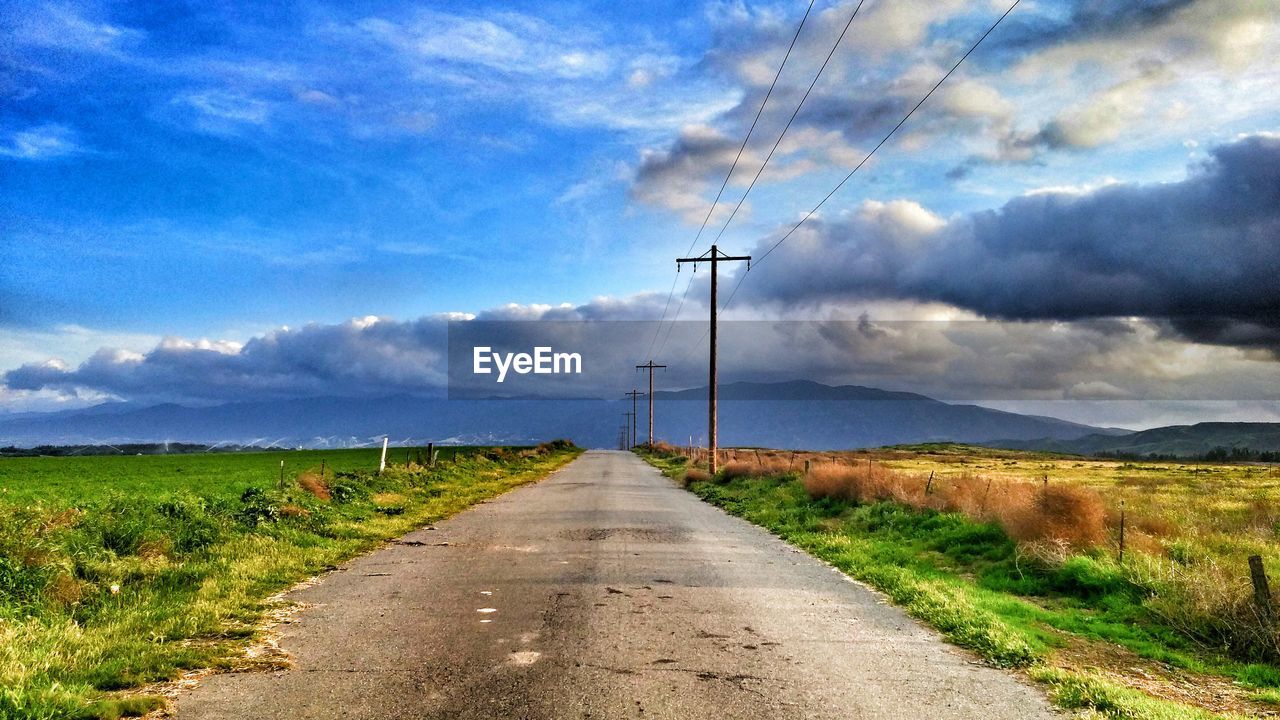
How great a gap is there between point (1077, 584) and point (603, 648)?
7.86 metres

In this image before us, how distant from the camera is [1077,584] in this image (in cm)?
1110

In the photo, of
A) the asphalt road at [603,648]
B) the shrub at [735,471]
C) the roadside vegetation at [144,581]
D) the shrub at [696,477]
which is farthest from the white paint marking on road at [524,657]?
the shrub at [696,477]

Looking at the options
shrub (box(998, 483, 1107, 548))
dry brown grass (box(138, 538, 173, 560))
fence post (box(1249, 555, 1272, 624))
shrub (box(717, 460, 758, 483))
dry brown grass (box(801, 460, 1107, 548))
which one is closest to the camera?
fence post (box(1249, 555, 1272, 624))

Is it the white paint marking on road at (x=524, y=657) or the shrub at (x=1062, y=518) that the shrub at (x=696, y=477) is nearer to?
the shrub at (x=1062, y=518)

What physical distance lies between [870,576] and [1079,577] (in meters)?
2.94

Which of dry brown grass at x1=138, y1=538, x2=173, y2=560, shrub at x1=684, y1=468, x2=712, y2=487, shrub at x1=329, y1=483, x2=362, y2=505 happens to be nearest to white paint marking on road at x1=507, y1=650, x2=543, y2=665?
dry brown grass at x1=138, y1=538, x2=173, y2=560

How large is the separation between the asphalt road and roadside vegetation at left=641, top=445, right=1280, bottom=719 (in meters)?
0.67

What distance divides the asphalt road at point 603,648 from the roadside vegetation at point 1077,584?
67 cm

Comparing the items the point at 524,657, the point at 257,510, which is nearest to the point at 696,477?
the point at 257,510

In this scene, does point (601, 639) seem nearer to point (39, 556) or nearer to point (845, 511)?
point (39, 556)

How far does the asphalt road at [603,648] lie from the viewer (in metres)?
5.76

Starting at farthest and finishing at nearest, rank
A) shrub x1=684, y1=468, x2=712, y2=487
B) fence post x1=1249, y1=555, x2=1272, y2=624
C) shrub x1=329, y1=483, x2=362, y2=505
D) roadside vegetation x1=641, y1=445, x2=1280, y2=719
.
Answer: shrub x1=684, y1=468, x2=712, y2=487 → shrub x1=329, y1=483, x2=362, y2=505 → fence post x1=1249, y1=555, x2=1272, y2=624 → roadside vegetation x1=641, y1=445, x2=1280, y2=719

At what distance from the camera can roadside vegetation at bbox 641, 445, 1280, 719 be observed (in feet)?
23.3

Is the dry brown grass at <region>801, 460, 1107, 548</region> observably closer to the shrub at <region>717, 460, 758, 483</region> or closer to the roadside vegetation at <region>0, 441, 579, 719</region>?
the shrub at <region>717, 460, 758, 483</region>
